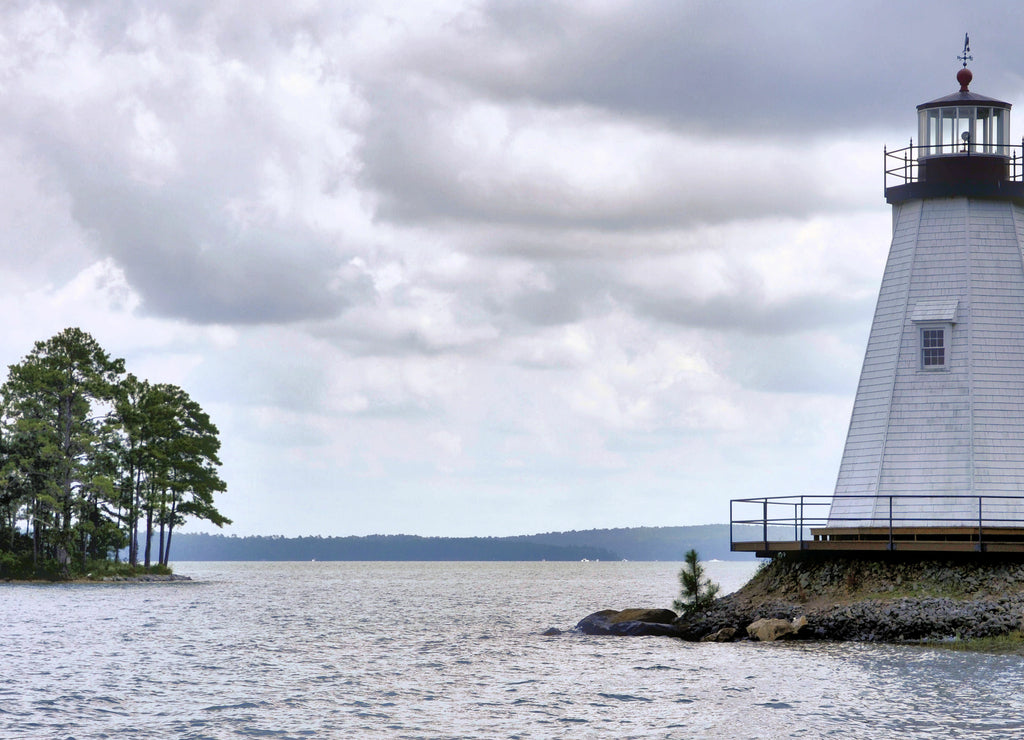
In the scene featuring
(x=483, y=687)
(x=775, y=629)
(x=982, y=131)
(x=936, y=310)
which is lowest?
(x=483, y=687)

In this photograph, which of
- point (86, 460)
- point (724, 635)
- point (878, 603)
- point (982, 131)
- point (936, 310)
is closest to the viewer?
point (878, 603)

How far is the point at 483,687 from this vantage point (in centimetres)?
3288

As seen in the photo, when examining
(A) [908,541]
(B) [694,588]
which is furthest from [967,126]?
(B) [694,588]

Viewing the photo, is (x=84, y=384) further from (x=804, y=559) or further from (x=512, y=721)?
(x=512, y=721)

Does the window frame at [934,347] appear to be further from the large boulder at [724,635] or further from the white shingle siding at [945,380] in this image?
Answer: the large boulder at [724,635]

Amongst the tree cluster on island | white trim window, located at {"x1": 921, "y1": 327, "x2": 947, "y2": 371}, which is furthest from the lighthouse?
the tree cluster on island

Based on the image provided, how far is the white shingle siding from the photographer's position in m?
38.3

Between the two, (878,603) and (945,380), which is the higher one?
(945,380)

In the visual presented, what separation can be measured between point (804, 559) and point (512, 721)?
1484cm

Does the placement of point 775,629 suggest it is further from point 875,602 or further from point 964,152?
point 964,152

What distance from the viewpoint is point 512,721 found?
2777cm

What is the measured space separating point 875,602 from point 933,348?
8.09 meters

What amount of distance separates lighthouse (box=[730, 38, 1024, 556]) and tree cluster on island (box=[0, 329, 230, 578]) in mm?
53326

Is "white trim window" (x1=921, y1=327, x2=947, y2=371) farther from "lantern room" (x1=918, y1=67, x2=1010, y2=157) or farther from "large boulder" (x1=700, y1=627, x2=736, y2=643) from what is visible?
"large boulder" (x1=700, y1=627, x2=736, y2=643)
